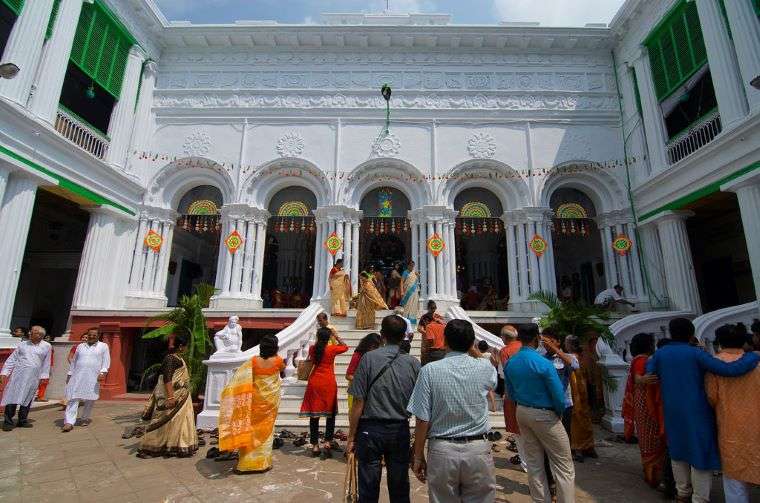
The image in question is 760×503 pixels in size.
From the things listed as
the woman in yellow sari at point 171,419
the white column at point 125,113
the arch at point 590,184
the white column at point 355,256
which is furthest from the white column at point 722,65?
the white column at point 125,113

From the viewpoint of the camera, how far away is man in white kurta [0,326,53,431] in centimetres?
644

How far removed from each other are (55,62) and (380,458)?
12.3 meters

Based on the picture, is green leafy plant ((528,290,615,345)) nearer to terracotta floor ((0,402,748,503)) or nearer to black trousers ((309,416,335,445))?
terracotta floor ((0,402,748,503))

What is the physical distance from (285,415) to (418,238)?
7434 mm

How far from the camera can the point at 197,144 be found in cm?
1293

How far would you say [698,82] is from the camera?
11156 millimetres

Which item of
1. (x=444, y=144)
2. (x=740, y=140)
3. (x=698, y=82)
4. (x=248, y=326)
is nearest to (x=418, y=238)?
(x=444, y=144)

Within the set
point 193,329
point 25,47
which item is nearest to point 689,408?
point 193,329

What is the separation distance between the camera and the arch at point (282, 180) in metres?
12.6

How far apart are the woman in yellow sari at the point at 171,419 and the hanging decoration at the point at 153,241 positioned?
8.42m

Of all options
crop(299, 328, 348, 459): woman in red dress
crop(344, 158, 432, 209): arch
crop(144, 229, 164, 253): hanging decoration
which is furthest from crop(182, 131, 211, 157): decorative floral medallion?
crop(299, 328, 348, 459): woman in red dress

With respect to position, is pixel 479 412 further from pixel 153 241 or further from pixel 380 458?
pixel 153 241

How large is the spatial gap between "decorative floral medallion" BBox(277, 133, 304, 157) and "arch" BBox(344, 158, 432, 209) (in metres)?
2.06

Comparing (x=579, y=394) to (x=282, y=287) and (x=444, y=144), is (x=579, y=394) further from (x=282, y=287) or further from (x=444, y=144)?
(x=282, y=287)
